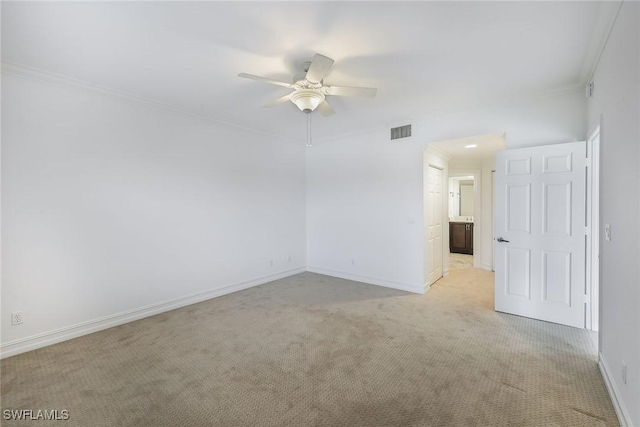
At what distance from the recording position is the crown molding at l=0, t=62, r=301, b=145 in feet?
8.34

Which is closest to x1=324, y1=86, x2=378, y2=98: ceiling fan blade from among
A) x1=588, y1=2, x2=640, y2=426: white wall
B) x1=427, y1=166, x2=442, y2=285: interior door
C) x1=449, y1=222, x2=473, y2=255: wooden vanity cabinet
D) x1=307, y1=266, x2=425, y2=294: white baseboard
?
x1=588, y1=2, x2=640, y2=426: white wall

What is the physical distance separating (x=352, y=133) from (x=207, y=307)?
359cm

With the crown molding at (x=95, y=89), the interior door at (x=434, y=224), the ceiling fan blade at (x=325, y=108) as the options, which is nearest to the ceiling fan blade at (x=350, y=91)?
the ceiling fan blade at (x=325, y=108)

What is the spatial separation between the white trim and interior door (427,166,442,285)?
7.61ft

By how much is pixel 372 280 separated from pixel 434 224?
1.42 metres

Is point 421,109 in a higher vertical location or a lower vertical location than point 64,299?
higher

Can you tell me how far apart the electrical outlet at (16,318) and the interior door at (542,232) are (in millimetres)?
5114

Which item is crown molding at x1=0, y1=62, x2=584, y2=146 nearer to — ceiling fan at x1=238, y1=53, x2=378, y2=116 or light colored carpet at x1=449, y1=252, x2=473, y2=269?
ceiling fan at x1=238, y1=53, x2=378, y2=116

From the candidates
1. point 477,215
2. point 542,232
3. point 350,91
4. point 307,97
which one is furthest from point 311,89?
point 477,215

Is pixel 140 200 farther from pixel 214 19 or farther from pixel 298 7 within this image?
pixel 298 7

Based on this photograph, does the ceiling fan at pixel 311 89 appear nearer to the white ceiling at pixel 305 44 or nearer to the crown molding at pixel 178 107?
the white ceiling at pixel 305 44

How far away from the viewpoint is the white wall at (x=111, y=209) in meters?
2.60

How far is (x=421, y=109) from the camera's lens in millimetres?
3768

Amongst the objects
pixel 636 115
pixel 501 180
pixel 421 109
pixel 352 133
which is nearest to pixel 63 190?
pixel 352 133
